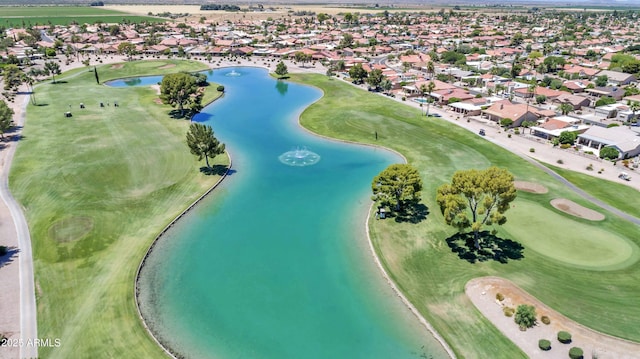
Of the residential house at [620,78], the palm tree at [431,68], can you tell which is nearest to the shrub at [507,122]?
the palm tree at [431,68]

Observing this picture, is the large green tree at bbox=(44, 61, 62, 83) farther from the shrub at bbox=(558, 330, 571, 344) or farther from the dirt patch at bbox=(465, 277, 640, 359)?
the shrub at bbox=(558, 330, 571, 344)

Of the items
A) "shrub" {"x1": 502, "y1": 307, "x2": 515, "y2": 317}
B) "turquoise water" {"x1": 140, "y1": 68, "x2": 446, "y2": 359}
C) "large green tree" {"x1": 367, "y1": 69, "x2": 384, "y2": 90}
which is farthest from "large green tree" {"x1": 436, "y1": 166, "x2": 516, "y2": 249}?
"large green tree" {"x1": 367, "y1": 69, "x2": 384, "y2": 90}

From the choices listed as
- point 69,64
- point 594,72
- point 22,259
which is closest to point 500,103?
point 594,72

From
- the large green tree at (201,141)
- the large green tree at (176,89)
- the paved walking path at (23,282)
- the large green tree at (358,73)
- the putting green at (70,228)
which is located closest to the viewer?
the paved walking path at (23,282)

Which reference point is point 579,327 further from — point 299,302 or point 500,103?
point 500,103

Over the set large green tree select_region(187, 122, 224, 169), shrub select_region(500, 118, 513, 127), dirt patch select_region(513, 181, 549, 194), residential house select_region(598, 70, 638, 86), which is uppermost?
residential house select_region(598, 70, 638, 86)

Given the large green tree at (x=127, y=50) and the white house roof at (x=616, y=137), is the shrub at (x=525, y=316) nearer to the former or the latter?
the white house roof at (x=616, y=137)

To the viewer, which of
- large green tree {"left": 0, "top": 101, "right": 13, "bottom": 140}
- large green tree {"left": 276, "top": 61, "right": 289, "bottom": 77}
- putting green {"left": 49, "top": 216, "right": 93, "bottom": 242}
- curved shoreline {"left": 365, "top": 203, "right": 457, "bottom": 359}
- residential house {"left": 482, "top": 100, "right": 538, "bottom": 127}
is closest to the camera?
curved shoreline {"left": 365, "top": 203, "right": 457, "bottom": 359}
